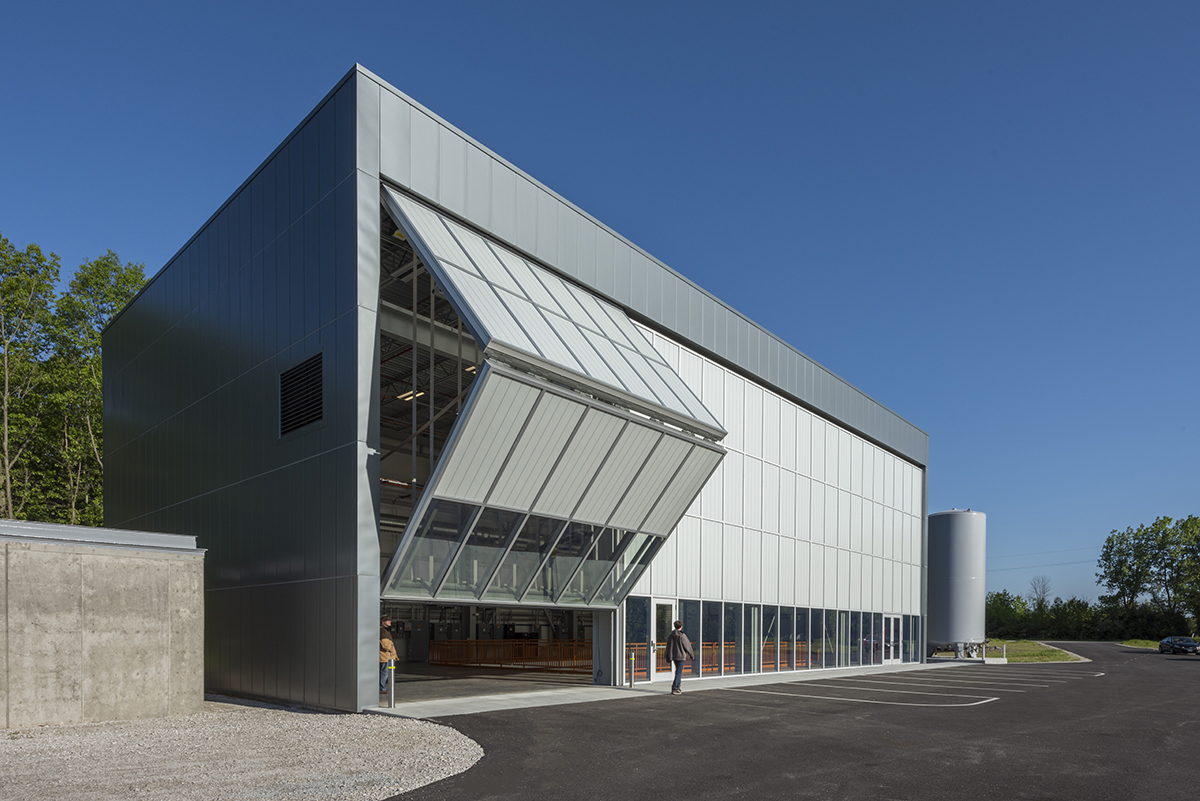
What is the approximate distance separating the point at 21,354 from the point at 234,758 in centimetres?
3985

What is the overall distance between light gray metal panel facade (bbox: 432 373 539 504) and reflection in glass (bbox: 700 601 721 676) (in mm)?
10982

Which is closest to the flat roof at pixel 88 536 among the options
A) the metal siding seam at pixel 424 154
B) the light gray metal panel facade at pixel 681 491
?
the metal siding seam at pixel 424 154

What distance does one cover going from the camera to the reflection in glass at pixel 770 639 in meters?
27.4

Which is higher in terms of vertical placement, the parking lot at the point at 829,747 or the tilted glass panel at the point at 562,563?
the tilted glass panel at the point at 562,563

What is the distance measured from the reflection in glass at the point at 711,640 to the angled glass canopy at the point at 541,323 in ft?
23.1

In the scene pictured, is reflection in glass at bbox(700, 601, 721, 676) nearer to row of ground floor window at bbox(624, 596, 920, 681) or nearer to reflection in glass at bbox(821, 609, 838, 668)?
row of ground floor window at bbox(624, 596, 920, 681)

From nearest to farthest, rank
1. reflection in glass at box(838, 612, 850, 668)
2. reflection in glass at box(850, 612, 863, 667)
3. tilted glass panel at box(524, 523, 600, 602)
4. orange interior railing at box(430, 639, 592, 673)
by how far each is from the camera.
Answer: tilted glass panel at box(524, 523, 600, 602), orange interior railing at box(430, 639, 592, 673), reflection in glass at box(838, 612, 850, 668), reflection in glass at box(850, 612, 863, 667)

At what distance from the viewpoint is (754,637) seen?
26906mm

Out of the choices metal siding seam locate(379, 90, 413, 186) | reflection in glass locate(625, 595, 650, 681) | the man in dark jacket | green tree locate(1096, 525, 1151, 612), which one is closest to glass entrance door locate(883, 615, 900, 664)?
reflection in glass locate(625, 595, 650, 681)

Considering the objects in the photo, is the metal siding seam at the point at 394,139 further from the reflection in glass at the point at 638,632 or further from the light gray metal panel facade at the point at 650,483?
the reflection in glass at the point at 638,632

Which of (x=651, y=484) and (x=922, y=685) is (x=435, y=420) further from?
(x=922, y=685)

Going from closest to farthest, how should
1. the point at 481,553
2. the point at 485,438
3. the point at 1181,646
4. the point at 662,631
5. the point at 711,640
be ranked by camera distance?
the point at 485,438 < the point at 481,553 < the point at 662,631 < the point at 711,640 < the point at 1181,646

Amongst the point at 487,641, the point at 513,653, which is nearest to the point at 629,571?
the point at 513,653

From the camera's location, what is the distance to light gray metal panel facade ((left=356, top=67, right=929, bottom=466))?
17500 millimetres
